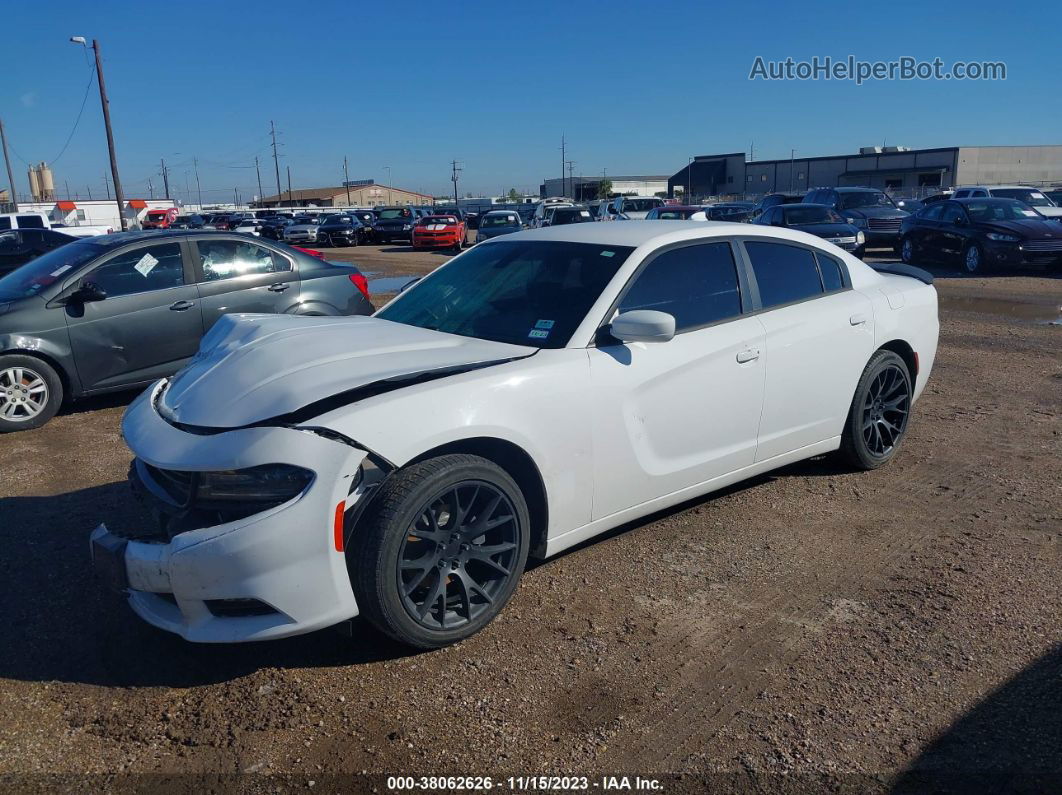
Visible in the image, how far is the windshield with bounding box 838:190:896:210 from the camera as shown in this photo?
77.7 ft

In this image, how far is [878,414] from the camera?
5.34 metres

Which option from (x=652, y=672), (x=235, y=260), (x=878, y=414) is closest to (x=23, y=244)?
(x=235, y=260)

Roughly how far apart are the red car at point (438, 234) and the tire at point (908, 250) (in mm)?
15550

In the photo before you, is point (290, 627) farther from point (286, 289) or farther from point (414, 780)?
point (286, 289)

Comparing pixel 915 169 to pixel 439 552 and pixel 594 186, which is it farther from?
pixel 439 552

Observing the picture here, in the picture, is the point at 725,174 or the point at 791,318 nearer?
the point at 791,318

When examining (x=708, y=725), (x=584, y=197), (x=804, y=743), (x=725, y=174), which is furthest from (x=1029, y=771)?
(x=584, y=197)

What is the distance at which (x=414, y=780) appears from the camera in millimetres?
2664

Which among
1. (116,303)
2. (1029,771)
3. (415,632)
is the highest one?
(116,303)

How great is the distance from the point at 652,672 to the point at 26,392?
5817 millimetres

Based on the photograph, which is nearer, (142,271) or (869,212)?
(142,271)

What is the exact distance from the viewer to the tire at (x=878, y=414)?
5.13 metres

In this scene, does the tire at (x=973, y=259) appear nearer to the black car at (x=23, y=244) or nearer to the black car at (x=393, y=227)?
the black car at (x=23, y=244)

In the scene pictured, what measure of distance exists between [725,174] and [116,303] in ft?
250
